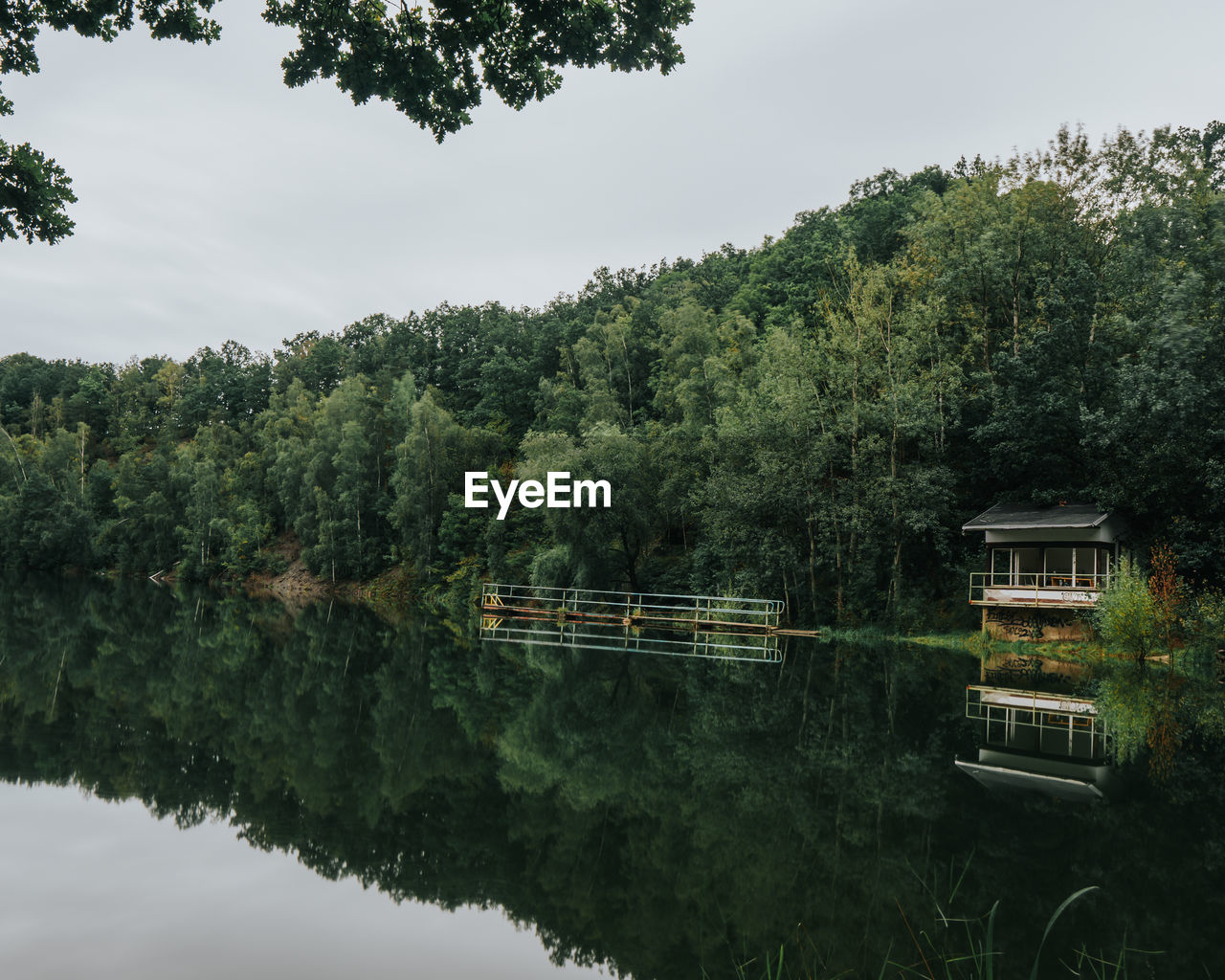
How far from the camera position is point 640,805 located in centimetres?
686

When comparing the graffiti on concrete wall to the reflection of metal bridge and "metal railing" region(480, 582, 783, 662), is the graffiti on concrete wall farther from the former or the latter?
"metal railing" region(480, 582, 783, 662)

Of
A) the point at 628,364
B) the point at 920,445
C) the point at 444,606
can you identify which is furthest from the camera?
the point at 628,364

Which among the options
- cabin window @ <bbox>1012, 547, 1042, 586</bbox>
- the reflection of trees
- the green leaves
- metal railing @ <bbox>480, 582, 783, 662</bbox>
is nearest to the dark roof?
cabin window @ <bbox>1012, 547, 1042, 586</bbox>

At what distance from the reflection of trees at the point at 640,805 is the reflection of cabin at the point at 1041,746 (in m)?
0.42

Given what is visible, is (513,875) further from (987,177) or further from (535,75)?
(987,177)

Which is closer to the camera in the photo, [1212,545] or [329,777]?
[329,777]

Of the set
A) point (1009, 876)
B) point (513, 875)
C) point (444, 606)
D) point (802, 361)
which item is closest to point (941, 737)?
point (1009, 876)

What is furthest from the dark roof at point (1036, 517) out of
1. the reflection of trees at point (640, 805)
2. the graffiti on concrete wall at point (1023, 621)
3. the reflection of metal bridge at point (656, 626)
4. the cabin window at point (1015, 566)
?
the reflection of trees at point (640, 805)

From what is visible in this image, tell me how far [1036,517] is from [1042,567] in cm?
249

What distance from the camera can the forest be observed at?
2362 cm

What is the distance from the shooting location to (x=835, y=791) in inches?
289

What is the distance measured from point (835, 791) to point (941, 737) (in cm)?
316

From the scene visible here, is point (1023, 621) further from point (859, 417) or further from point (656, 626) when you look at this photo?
point (656, 626)

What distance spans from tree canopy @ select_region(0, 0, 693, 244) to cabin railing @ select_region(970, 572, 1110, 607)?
70.1 ft
